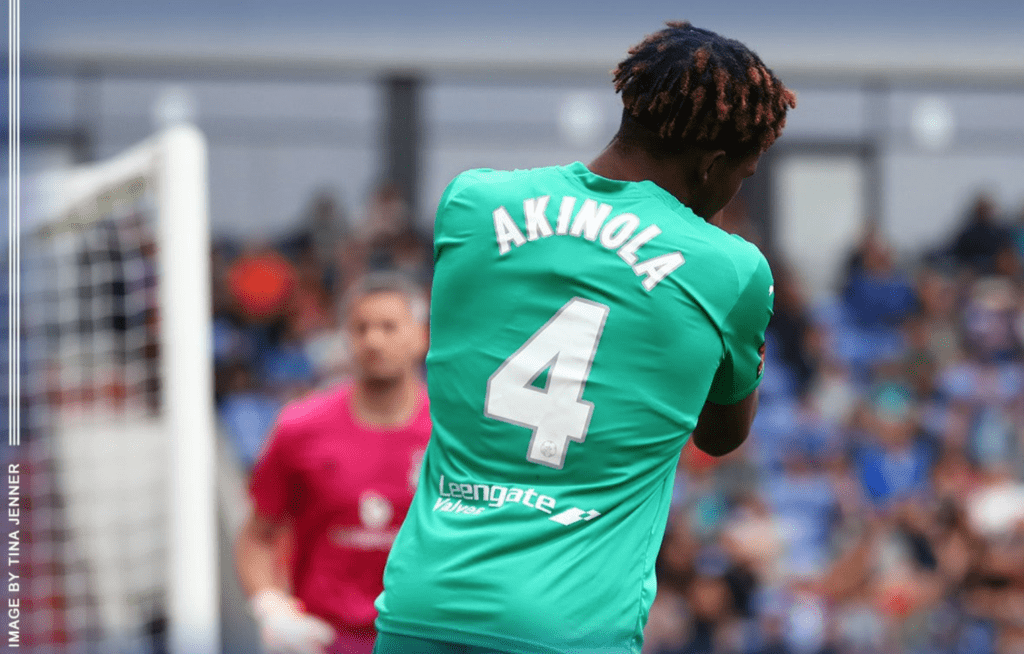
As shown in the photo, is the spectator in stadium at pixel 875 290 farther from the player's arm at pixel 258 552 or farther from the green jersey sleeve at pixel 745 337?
the green jersey sleeve at pixel 745 337

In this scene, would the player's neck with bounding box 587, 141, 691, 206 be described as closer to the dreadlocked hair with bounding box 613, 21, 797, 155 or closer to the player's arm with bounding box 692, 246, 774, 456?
the dreadlocked hair with bounding box 613, 21, 797, 155

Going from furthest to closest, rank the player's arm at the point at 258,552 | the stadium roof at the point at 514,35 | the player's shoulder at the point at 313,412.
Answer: the stadium roof at the point at 514,35 → the player's shoulder at the point at 313,412 → the player's arm at the point at 258,552

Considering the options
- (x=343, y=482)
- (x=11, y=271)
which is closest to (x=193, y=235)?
(x=11, y=271)

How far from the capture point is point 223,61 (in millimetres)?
13508

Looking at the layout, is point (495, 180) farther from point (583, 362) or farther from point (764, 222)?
point (764, 222)

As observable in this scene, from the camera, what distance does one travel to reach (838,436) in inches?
412

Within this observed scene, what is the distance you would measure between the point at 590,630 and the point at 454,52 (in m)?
12.4

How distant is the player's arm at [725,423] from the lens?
2.30 metres

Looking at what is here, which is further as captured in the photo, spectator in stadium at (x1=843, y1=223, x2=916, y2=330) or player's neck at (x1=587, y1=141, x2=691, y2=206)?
spectator in stadium at (x1=843, y1=223, x2=916, y2=330)

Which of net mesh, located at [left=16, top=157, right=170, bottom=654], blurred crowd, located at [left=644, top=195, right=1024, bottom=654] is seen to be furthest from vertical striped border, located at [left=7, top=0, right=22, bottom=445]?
blurred crowd, located at [left=644, top=195, right=1024, bottom=654]

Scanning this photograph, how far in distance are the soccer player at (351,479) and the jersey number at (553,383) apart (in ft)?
7.41

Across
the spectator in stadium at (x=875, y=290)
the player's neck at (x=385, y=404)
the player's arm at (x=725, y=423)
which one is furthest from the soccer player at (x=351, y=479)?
the spectator in stadium at (x=875, y=290)

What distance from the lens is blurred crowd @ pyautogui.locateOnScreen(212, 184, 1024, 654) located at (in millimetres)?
8375

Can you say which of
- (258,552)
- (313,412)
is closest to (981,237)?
(313,412)
